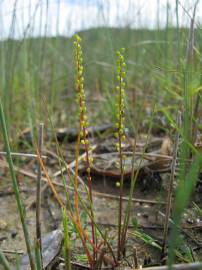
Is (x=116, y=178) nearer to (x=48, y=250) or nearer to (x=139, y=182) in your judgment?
(x=139, y=182)

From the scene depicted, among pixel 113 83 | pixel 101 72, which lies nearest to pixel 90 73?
pixel 101 72

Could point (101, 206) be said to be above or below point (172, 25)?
below

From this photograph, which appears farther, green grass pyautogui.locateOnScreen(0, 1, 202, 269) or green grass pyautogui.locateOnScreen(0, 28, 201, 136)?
green grass pyautogui.locateOnScreen(0, 28, 201, 136)

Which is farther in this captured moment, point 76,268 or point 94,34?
point 94,34

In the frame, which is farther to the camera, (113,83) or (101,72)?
(101,72)

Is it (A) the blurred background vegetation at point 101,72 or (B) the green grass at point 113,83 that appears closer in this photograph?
(B) the green grass at point 113,83

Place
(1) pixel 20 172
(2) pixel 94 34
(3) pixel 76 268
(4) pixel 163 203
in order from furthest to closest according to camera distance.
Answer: (2) pixel 94 34
(1) pixel 20 172
(4) pixel 163 203
(3) pixel 76 268

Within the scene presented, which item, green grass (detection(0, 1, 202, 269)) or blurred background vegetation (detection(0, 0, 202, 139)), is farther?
blurred background vegetation (detection(0, 0, 202, 139))

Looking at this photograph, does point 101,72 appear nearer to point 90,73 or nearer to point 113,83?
point 90,73

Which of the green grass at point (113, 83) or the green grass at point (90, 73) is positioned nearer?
the green grass at point (113, 83)

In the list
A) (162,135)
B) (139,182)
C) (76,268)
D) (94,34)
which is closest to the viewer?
(76,268)

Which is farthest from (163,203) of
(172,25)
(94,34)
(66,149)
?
(94,34)
